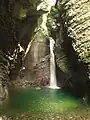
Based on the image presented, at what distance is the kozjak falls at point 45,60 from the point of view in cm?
1366

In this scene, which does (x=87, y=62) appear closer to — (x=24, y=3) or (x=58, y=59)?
(x=24, y=3)

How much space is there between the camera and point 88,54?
47.1 feet

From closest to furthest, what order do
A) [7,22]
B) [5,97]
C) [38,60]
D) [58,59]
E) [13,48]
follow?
1. [5,97]
2. [7,22]
3. [13,48]
4. [58,59]
5. [38,60]

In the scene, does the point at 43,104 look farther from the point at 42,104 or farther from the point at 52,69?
the point at 52,69

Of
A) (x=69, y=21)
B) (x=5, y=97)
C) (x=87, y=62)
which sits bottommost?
(x=5, y=97)

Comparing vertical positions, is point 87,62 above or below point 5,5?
below

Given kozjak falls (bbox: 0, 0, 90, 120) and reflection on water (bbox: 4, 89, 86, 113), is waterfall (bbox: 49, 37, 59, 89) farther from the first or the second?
reflection on water (bbox: 4, 89, 86, 113)

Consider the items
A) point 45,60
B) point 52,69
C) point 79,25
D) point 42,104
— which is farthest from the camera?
point 45,60

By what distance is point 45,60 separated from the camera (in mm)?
25969

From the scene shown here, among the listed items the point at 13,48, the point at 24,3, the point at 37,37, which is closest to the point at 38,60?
the point at 37,37

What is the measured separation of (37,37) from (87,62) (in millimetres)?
12998

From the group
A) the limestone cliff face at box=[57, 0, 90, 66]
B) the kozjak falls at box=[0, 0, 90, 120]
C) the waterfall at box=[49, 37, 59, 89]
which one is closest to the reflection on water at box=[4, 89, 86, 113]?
the kozjak falls at box=[0, 0, 90, 120]

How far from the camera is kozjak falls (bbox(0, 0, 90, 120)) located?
538 inches

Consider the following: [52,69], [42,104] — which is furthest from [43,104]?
[52,69]
